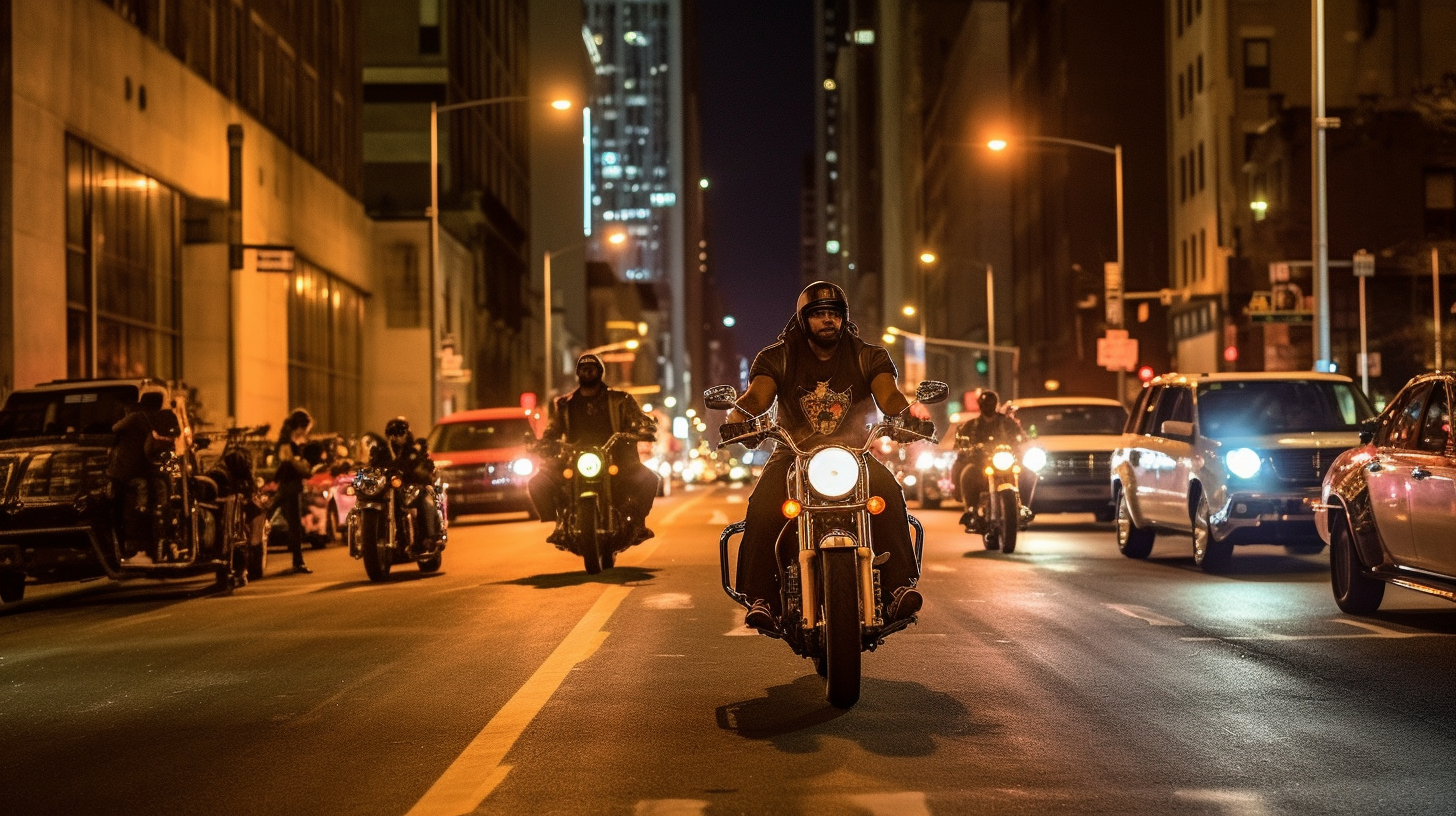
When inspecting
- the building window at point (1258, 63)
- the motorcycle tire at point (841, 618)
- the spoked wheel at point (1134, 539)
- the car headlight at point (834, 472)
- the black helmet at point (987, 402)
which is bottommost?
the spoked wheel at point (1134, 539)

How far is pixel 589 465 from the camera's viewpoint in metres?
16.5

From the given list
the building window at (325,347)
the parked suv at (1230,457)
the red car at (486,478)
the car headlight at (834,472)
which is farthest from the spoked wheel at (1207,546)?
the building window at (325,347)

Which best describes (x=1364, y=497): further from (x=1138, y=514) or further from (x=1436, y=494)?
(x=1138, y=514)

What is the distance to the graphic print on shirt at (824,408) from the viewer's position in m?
9.00

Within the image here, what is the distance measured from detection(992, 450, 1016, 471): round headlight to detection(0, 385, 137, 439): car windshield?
8.63m

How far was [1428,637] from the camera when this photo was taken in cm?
1180

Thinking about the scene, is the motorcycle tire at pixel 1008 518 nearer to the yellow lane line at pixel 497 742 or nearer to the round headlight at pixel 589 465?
the round headlight at pixel 589 465

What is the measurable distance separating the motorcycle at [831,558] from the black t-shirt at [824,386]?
0.12 meters

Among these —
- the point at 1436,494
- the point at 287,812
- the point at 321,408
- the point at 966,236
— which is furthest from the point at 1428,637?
the point at 966,236

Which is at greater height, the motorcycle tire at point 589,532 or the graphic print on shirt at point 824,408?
the graphic print on shirt at point 824,408

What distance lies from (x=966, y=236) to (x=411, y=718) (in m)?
116

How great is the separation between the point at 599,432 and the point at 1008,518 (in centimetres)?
514

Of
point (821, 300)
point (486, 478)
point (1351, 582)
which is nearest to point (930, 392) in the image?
point (821, 300)

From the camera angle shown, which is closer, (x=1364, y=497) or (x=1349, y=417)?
(x=1364, y=497)
